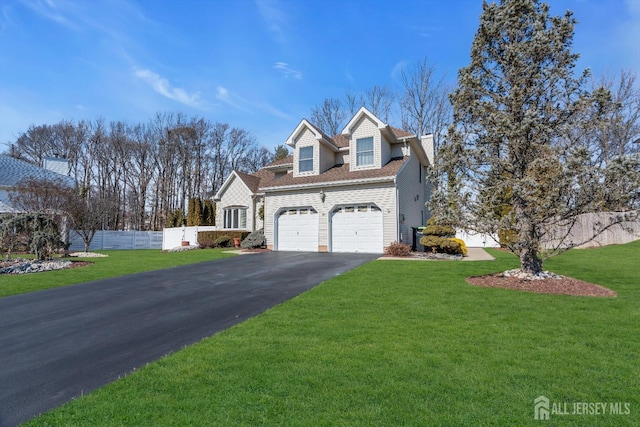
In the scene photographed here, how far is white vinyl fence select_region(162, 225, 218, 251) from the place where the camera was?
2481cm

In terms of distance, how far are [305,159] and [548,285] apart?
14.2 metres

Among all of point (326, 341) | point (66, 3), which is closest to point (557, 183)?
point (326, 341)

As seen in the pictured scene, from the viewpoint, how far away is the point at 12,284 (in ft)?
29.7

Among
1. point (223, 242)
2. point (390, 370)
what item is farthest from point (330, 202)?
point (390, 370)

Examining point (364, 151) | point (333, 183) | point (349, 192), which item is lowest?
point (349, 192)

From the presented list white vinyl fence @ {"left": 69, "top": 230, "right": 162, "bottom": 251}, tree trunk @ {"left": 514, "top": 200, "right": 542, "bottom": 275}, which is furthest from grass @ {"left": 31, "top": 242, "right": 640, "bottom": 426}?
white vinyl fence @ {"left": 69, "top": 230, "right": 162, "bottom": 251}

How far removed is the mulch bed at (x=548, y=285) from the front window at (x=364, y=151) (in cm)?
1014

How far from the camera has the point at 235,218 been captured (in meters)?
24.7

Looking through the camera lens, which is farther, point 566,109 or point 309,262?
point 309,262

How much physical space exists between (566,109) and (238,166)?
3757 centimetres

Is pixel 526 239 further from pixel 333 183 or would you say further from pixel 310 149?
pixel 310 149

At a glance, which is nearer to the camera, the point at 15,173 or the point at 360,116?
the point at 360,116

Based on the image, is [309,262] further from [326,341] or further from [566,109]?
[566,109]

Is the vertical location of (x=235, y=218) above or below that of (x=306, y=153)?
below
